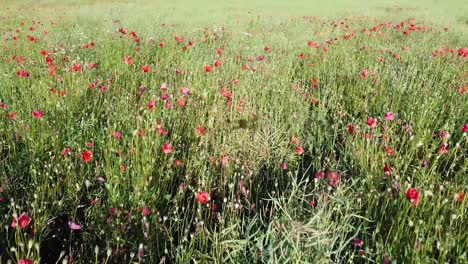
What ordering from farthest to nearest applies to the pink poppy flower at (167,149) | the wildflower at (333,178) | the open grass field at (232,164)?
the pink poppy flower at (167,149) < the wildflower at (333,178) < the open grass field at (232,164)

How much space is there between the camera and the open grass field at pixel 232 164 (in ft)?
6.03

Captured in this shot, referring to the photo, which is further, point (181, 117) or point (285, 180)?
point (181, 117)

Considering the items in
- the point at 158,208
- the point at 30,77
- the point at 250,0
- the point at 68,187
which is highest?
the point at 250,0

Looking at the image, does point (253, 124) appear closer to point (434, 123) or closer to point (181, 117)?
point (181, 117)

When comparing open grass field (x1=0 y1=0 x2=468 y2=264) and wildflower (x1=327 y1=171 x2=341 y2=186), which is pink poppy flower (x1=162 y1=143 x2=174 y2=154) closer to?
open grass field (x1=0 y1=0 x2=468 y2=264)

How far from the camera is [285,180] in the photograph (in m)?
2.72

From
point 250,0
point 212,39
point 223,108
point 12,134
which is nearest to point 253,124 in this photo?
point 223,108

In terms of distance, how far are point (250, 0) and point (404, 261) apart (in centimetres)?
1892

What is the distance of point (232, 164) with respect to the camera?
271 centimetres

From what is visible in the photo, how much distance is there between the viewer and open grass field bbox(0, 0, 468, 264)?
184cm

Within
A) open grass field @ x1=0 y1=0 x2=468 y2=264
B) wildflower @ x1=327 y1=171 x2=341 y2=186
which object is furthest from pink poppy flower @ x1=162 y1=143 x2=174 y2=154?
wildflower @ x1=327 y1=171 x2=341 y2=186

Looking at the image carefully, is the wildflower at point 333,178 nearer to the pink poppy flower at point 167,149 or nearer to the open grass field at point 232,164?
the open grass field at point 232,164

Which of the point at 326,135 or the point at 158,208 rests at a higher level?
the point at 326,135

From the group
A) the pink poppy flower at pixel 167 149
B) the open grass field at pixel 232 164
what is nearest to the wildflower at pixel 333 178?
the open grass field at pixel 232 164
